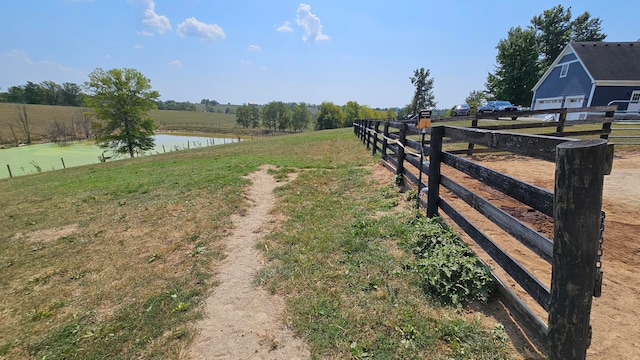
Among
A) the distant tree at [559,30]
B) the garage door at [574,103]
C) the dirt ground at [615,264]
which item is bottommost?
the dirt ground at [615,264]

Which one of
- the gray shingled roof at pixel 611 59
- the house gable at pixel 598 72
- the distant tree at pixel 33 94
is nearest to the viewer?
the house gable at pixel 598 72

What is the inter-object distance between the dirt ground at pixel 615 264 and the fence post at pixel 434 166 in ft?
2.84

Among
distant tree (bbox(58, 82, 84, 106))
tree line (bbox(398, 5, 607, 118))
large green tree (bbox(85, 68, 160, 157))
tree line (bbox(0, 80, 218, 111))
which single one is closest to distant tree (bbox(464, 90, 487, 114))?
tree line (bbox(398, 5, 607, 118))

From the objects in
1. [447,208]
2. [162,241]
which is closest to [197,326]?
[162,241]

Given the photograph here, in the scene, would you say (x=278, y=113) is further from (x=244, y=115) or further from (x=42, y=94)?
(x=42, y=94)

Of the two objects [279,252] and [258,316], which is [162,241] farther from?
[258,316]

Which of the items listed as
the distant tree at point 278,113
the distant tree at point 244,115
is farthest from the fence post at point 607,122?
the distant tree at point 244,115

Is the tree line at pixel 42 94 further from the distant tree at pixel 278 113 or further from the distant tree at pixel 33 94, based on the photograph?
the distant tree at pixel 278 113

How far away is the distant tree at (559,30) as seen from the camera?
3856 centimetres

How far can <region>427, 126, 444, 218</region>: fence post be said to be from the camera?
3523mm

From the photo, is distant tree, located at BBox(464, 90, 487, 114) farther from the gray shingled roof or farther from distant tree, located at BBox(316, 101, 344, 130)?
distant tree, located at BBox(316, 101, 344, 130)

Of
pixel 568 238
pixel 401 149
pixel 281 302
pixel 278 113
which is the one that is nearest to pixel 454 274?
pixel 568 238

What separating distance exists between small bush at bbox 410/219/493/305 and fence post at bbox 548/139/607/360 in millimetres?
896

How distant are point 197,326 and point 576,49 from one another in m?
31.6
